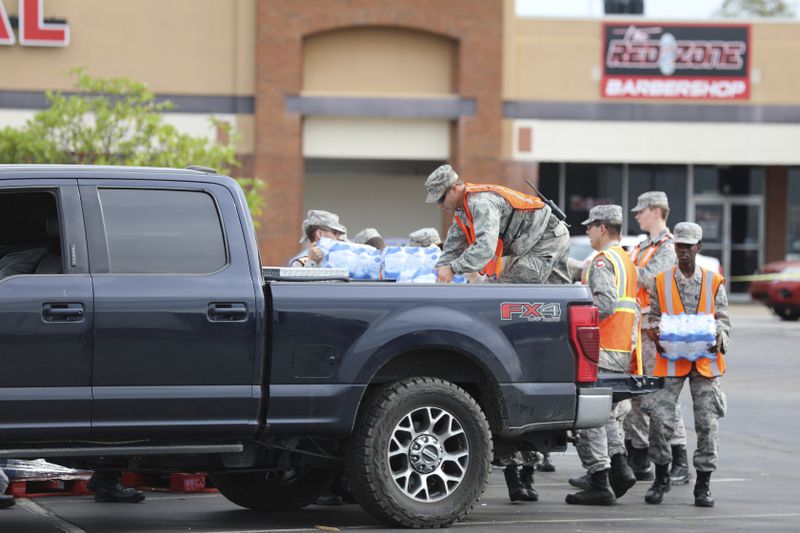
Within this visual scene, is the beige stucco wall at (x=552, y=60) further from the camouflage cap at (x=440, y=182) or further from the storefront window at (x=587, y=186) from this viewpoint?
the camouflage cap at (x=440, y=182)

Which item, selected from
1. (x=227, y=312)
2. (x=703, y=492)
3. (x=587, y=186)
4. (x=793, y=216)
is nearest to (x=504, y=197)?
(x=703, y=492)

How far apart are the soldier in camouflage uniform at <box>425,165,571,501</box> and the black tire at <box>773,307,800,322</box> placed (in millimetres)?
22484

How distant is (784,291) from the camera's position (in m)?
30.7

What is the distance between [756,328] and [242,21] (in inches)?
564

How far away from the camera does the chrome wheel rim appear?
824cm

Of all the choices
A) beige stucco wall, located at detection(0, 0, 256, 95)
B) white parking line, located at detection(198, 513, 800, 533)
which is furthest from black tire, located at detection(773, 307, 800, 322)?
white parking line, located at detection(198, 513, 800, 533)

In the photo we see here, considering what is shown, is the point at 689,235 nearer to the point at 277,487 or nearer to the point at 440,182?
the point at 440,182

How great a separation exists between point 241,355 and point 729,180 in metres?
32.8

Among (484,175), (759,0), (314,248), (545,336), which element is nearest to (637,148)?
(484,175)

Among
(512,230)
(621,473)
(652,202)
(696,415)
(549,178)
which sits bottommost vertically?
(621,473)

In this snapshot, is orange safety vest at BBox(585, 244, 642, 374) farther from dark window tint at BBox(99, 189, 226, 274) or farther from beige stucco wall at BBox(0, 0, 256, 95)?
beige stucco wall at BBox(0, 0, 256, 95)

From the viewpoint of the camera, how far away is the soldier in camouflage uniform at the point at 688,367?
9.86 metres

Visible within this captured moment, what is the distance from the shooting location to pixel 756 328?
2894 centimetres

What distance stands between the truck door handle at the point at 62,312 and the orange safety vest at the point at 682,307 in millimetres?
4285
